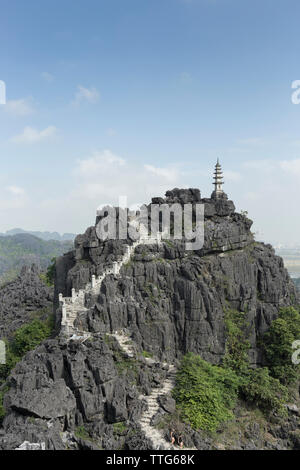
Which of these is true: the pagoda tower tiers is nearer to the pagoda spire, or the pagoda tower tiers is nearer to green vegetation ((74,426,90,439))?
the pagoda spire

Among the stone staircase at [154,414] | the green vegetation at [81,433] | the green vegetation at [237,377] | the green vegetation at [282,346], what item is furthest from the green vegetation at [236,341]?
the green vegetation at [81,433]

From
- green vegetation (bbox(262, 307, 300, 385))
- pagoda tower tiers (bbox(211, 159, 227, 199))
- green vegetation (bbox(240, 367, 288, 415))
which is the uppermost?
pagoda tower tiers (bbox(211, 159, 227, 199))

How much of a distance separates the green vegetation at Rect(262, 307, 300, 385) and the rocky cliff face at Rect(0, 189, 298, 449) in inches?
49.9

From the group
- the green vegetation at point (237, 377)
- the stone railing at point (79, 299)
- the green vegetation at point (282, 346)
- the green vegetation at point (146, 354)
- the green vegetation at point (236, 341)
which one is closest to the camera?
the green vegetation at point (237, 377)

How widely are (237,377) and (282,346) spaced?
731 centimetres

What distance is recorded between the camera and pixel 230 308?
3891 centimetres

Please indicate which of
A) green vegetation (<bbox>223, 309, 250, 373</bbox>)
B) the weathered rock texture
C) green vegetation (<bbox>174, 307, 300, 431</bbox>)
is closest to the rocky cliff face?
green vegetation (<bbox>223, 309, 250, 373</bbox>)

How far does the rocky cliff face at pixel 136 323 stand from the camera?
2400 cm

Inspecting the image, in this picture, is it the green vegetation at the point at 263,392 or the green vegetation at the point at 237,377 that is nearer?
the green vegetation at the point at 237,377

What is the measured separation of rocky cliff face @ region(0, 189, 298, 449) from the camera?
945 inches

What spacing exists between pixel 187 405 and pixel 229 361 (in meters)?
9.61

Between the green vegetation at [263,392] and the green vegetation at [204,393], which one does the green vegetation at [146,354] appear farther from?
the green vegetation at [263,392]
